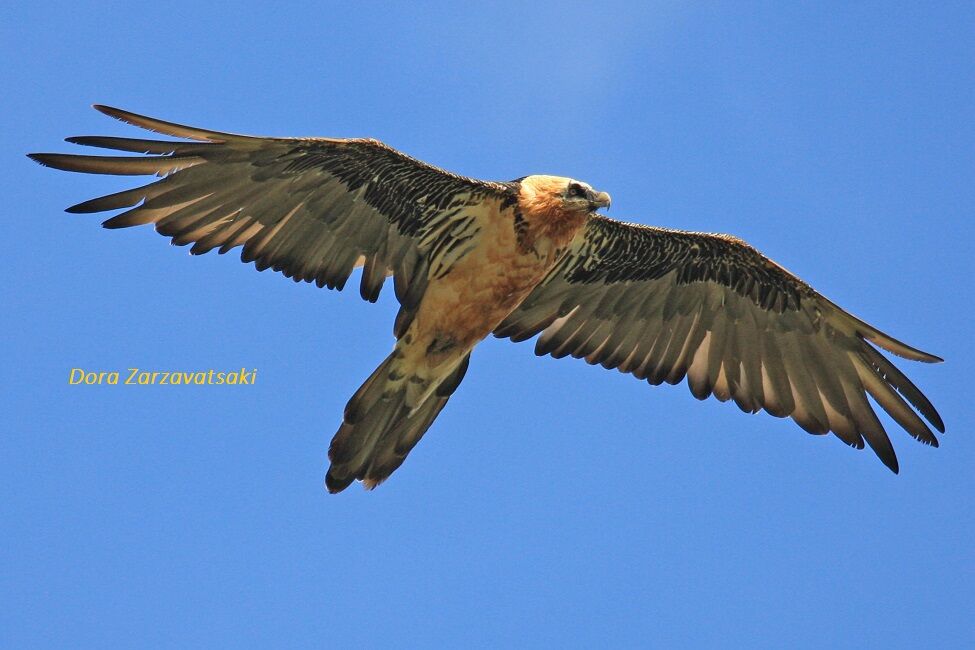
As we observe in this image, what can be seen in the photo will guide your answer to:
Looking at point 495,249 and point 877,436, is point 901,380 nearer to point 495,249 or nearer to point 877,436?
point 877,436

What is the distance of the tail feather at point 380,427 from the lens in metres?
11.7

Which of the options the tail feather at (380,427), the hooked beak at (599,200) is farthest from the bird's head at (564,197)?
the tail feather at (380,427)

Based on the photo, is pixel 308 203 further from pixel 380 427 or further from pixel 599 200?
pixel 599 200

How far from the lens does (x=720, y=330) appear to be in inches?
538

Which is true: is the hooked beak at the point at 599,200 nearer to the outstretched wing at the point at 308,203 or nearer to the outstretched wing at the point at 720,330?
the outstretched wing at the point at 308,203

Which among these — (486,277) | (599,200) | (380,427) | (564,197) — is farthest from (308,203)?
(599,200)

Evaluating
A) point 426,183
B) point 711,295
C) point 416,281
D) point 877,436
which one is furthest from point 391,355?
point 877,436

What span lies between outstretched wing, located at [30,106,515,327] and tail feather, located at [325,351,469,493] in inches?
20.5

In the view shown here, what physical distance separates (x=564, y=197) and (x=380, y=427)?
254 centimetres

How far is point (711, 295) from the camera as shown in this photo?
1345cm

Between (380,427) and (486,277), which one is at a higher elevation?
(486,277)

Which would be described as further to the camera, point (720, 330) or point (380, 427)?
point (720, 330)

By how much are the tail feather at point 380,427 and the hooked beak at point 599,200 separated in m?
2.05

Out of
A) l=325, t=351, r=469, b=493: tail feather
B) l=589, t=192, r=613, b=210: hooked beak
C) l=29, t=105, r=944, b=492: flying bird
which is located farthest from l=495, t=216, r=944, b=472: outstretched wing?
l=325, t=351, r=469, b=493: tail feather
